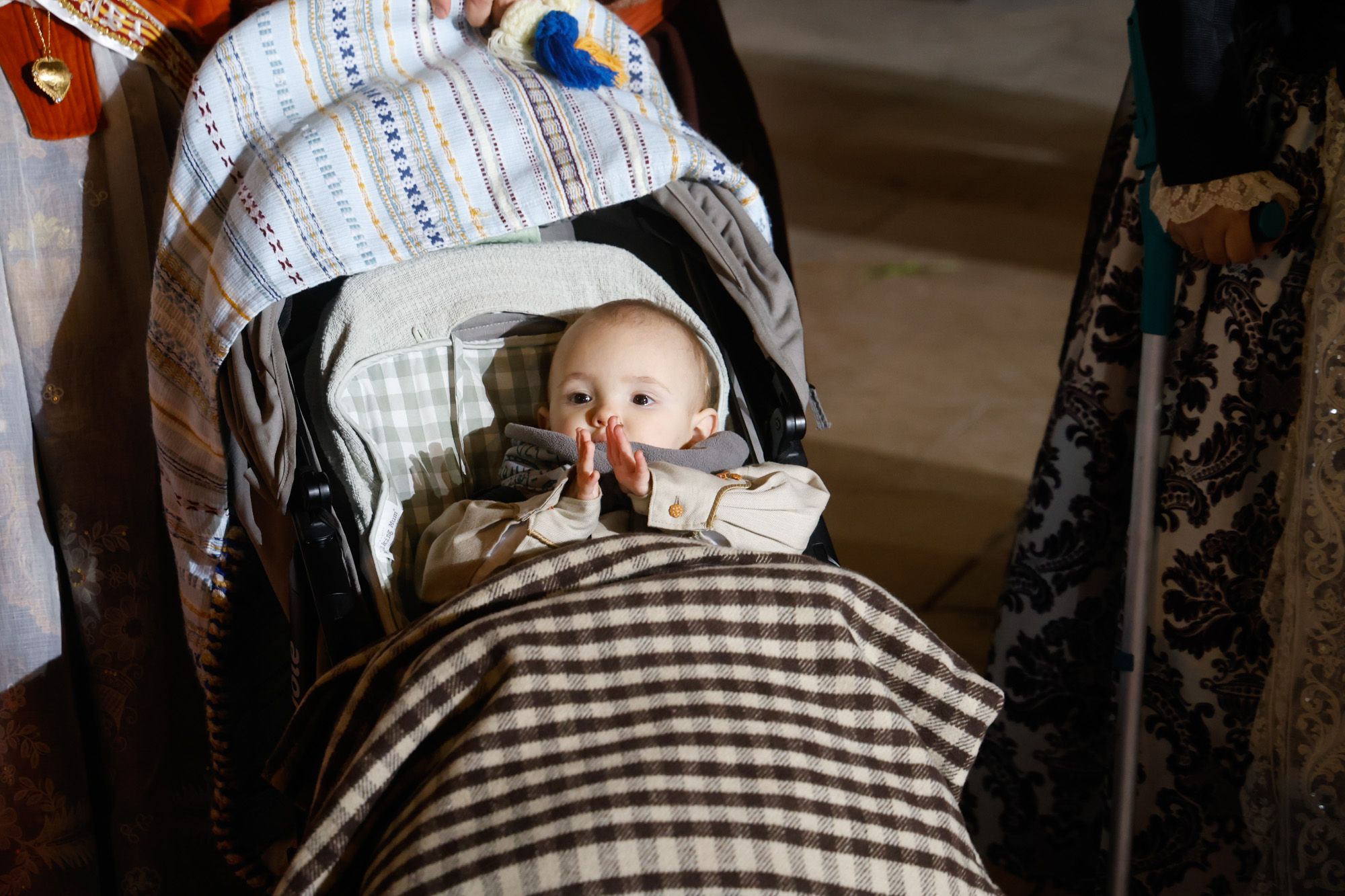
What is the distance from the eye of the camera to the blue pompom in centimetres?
146

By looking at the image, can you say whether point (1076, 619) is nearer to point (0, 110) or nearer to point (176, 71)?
point (176, 71)

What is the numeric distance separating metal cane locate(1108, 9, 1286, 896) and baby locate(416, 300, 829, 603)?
42 cm

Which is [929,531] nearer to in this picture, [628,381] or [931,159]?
[628,381]

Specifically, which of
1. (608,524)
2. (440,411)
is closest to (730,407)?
(608,524)

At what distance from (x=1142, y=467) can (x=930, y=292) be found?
7.48 feet

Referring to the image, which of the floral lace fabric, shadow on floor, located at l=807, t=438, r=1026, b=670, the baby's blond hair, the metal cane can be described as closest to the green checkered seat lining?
the baby's blond hair

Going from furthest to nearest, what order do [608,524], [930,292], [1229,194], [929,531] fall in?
[930,292]
[929,531]
[608,524]
[1229,194]

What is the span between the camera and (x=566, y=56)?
57.3 inches

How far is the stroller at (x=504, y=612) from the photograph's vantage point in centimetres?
102

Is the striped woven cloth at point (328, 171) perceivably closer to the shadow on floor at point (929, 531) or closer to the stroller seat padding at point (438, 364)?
the stroller seat padding at point (438, 364)

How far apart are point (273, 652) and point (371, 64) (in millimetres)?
858

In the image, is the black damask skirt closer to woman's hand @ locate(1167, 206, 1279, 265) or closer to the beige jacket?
woman's hand @ locate(1167, 206, 1279, 265)

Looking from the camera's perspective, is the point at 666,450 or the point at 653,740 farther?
the point at 666,450

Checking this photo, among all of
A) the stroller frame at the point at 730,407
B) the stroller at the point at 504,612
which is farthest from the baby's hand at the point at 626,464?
the stroller frame at the point at 730,407
